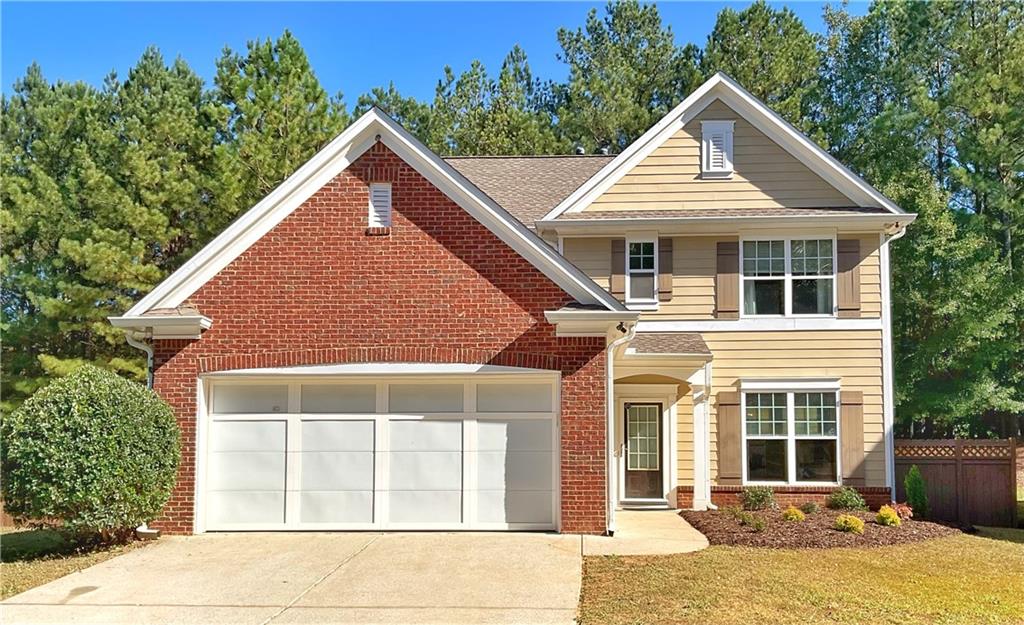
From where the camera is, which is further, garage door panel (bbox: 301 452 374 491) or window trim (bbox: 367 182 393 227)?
window trim (bbox: 367 182 393 227)

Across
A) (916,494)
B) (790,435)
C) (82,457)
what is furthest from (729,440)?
(82,457)

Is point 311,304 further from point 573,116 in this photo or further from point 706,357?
point 573,116

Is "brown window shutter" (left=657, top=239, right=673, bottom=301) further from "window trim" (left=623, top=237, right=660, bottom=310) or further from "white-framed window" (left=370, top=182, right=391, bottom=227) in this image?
"white-framed window" (left=370, top=182, right=391, bottom=227)

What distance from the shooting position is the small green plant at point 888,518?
13917 millimetres

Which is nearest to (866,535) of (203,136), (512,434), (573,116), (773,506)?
(773,506)

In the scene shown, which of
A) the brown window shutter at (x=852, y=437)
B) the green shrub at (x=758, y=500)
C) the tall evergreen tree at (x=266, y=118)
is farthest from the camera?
the tall evergreen tree at (x=266, y=118)

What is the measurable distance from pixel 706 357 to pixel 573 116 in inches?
729

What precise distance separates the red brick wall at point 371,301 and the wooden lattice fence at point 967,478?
7.44 m

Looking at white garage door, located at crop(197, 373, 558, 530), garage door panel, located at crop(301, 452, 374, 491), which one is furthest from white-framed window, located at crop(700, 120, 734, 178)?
garage door panel, located at crop(301, 452, 374, 491)

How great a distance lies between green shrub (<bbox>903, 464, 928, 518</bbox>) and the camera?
51.4 ft

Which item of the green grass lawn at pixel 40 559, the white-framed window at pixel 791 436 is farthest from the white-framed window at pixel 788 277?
the green grass lawn at pixel 40 559

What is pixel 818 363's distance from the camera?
16.2 m

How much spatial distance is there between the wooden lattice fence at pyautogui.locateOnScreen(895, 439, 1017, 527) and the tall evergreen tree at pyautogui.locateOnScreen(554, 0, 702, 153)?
17.8m

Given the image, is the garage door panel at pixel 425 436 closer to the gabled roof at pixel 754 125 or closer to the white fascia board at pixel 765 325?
the white fascia board at pixel 765 325
